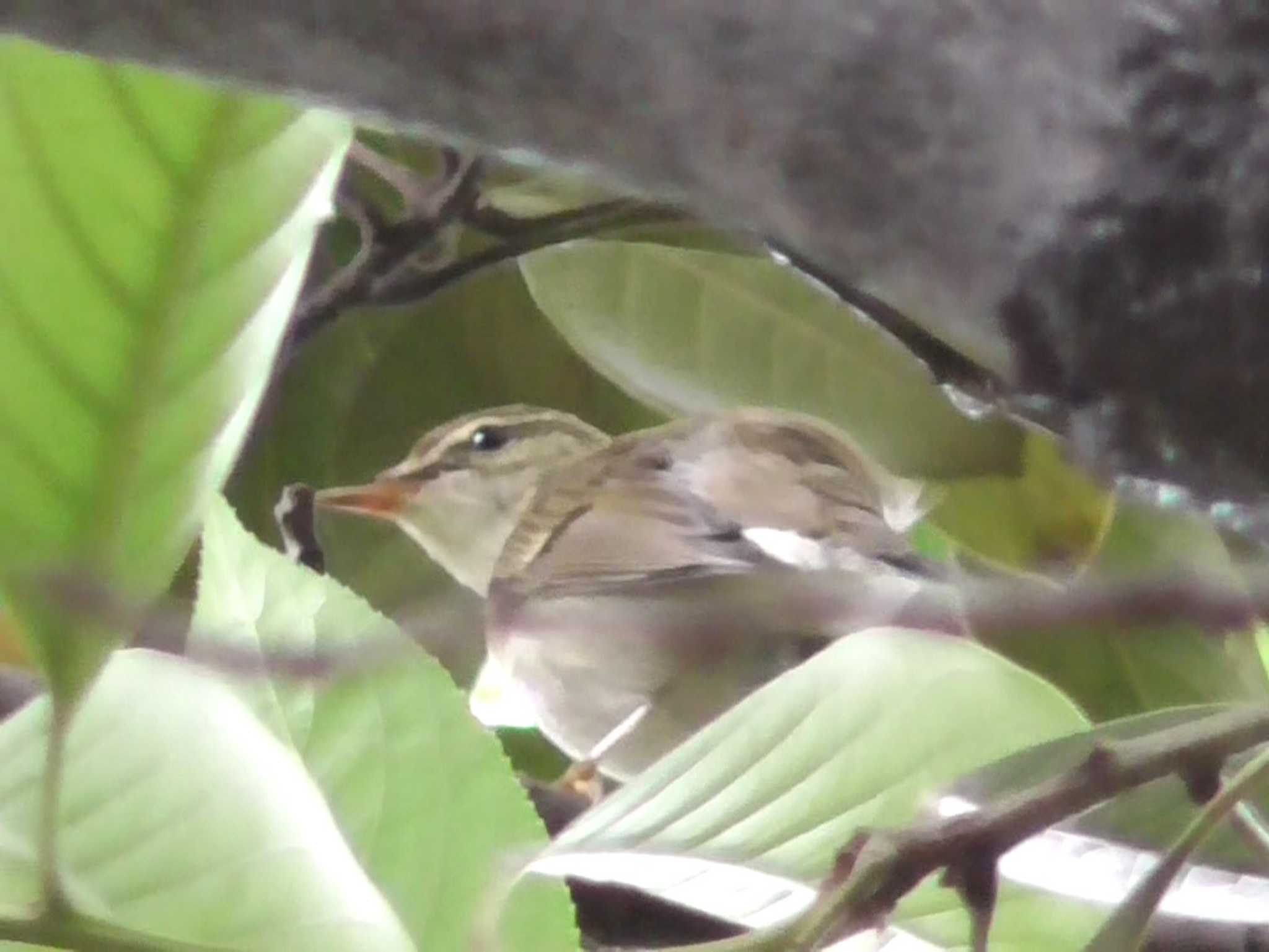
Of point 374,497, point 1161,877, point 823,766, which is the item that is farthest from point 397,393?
point 1161,877

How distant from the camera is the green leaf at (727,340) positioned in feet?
2.51

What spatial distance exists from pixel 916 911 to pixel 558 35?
32cm

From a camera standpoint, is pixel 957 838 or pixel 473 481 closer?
pixel 957 838

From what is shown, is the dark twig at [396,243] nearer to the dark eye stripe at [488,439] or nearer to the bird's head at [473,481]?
the bird's head at [473,481]

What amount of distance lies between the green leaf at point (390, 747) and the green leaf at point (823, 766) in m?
0.04

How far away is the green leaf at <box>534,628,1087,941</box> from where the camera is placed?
40 centimetres

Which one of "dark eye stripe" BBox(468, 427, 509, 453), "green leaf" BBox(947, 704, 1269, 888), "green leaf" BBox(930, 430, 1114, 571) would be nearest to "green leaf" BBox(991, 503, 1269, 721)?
"green leaf" BBox(930, 430, 1114, 571)

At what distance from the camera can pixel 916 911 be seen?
0.45 m

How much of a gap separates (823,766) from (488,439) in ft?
2.47

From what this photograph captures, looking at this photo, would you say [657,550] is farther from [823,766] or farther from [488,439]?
[823,766]

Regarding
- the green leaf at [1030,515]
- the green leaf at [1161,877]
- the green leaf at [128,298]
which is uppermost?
the green leaf at [1030,515]

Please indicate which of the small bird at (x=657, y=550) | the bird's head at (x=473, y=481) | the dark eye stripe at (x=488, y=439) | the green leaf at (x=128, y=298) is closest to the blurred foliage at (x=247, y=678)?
the green leaf at (x=128, y=298)

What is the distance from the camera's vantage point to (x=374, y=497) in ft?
3.06

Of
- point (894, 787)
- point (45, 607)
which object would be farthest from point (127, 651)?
point (894, 787)
